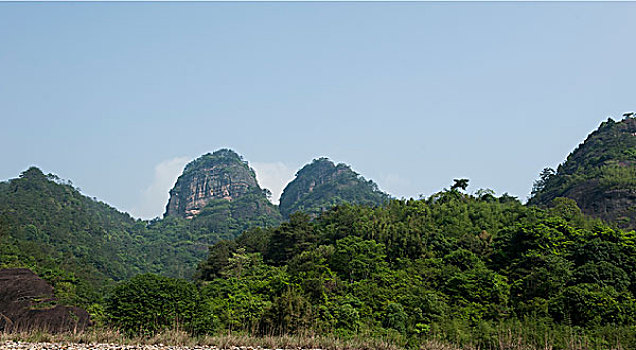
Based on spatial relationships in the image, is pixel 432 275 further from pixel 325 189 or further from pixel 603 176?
pixel 325 189

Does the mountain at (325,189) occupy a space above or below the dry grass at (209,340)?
above

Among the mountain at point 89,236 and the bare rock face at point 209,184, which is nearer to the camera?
the mountain at point 89,236

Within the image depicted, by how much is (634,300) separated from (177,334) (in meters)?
12.5

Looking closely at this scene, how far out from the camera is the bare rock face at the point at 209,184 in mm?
97375

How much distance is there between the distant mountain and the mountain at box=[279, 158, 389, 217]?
16.4ft

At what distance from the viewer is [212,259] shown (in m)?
29.7

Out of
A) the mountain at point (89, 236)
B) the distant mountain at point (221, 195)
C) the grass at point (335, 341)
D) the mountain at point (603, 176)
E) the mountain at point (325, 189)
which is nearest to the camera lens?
the grass at point (335, 341)

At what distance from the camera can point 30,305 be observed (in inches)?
801

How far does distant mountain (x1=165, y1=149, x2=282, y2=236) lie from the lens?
276ft

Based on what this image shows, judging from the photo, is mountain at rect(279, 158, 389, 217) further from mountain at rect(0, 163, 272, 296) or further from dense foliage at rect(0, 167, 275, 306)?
dense foliage at rect(0, 167, 275, 306)

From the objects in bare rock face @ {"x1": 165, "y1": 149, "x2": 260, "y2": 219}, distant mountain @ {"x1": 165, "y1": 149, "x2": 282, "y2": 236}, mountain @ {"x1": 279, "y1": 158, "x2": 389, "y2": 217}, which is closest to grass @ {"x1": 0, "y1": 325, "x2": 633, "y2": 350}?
mountain @ {"x1": 279, "y1": 158, "x2": 389, "y2": 217}

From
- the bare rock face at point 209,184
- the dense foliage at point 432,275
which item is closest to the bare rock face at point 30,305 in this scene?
the dense foliage at point 432,275

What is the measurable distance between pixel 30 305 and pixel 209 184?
78978mm

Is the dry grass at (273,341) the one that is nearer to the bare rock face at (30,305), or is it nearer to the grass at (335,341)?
the grass at (335,341)
